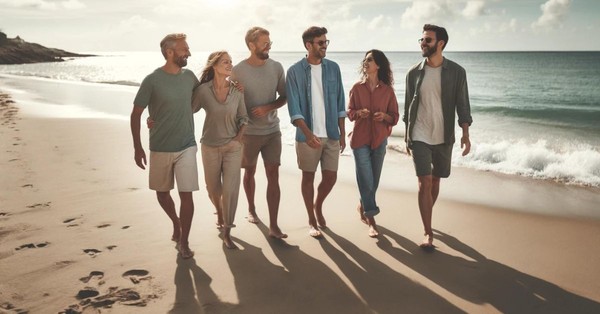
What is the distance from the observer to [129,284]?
3713 mm

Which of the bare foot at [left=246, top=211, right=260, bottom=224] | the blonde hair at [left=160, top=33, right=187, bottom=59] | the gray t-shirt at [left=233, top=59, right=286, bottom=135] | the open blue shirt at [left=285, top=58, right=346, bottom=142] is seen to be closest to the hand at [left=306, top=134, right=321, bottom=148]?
the open blue shirt at [left=285, top=58, right=346, bottom=142]

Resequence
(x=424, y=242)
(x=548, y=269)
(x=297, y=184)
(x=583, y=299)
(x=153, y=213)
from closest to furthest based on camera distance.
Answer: (x=583, y=299) < (x=548, y=269) < (x=424, y=242) < (x=153, y=213) < (x=297, y=184)

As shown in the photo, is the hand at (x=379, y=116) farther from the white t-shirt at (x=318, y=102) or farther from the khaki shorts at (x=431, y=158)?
the white t-shirt at (x=318, y=102)

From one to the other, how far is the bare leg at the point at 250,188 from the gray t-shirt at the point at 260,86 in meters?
0.49

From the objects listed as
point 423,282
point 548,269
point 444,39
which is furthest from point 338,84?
point 548,269

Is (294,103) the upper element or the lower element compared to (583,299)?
upper

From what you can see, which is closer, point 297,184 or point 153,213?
point 153,213

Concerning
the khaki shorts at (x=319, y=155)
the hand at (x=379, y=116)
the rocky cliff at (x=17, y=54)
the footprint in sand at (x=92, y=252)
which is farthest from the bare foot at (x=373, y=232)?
the rocky cliff at (x=17, y=54)

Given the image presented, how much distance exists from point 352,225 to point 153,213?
2.28 metres

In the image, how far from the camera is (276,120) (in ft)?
16.4

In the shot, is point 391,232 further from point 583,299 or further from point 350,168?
point 350,168

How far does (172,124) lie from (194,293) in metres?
1.45

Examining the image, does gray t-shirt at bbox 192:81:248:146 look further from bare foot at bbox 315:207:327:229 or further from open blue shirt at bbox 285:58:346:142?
bare foot at bbox 315:207:327:229

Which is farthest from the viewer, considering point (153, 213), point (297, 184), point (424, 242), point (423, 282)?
point (297, 184)
